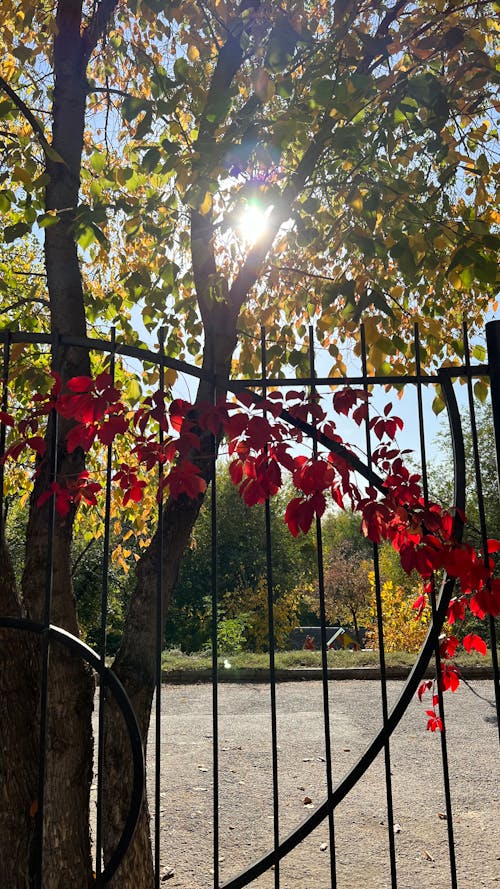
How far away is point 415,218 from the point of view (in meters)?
3.67

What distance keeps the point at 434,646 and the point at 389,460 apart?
2.53 ft

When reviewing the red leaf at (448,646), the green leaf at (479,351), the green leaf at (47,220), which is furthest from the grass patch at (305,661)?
the green leaf at (47,220)

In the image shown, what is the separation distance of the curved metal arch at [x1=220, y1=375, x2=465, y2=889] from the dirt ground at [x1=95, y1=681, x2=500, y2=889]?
215 centimetres

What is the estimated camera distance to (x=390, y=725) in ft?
8.70

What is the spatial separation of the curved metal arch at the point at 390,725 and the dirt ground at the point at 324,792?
215 cm

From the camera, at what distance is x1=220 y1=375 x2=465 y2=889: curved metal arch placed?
2.56 metres

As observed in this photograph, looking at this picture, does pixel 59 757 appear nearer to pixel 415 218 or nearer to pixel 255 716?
pixel 415 218

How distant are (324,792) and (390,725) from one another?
3.87 meters

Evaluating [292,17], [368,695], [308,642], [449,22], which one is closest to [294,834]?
[292,17]

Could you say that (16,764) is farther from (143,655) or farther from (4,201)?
(4,201)

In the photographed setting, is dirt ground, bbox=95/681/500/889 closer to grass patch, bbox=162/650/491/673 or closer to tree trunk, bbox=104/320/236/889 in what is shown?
tree trunk, bbox=104/320/236/889

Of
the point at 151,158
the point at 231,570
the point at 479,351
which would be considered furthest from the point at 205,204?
the point at 231,570

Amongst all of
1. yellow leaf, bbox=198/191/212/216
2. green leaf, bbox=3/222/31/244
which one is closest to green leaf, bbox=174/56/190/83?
yellow leaf, bbox=198/191/212/216

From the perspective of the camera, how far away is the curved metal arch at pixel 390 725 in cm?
A: 256
